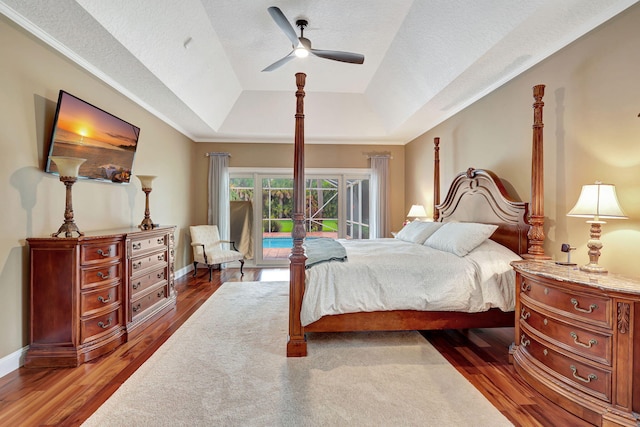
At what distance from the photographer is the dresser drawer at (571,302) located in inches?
66.2

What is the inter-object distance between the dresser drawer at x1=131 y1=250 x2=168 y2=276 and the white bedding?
1.85 m

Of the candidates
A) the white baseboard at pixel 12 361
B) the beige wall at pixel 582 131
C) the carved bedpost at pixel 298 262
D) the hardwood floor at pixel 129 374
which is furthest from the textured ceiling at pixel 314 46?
the hardwood floor at pixel 129 374

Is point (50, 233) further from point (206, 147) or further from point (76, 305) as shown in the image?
point (206, 147)

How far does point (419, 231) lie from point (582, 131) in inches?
77.1

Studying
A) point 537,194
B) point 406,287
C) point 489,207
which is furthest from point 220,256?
point 537,194

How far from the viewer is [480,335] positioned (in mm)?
2924

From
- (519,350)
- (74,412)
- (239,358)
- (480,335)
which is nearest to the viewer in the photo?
(74,412)

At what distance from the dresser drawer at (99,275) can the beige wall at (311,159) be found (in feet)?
11.3

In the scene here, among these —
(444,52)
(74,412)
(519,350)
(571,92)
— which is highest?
(444,52)

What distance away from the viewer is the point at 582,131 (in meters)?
2.37

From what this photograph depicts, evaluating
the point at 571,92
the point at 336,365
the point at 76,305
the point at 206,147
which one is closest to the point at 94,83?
the point at 76,305

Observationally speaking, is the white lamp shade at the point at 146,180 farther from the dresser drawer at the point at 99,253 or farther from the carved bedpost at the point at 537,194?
the carved bedpost at the point at 537,194

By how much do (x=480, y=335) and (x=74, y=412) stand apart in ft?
11.1

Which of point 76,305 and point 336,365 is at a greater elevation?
point 76,305
